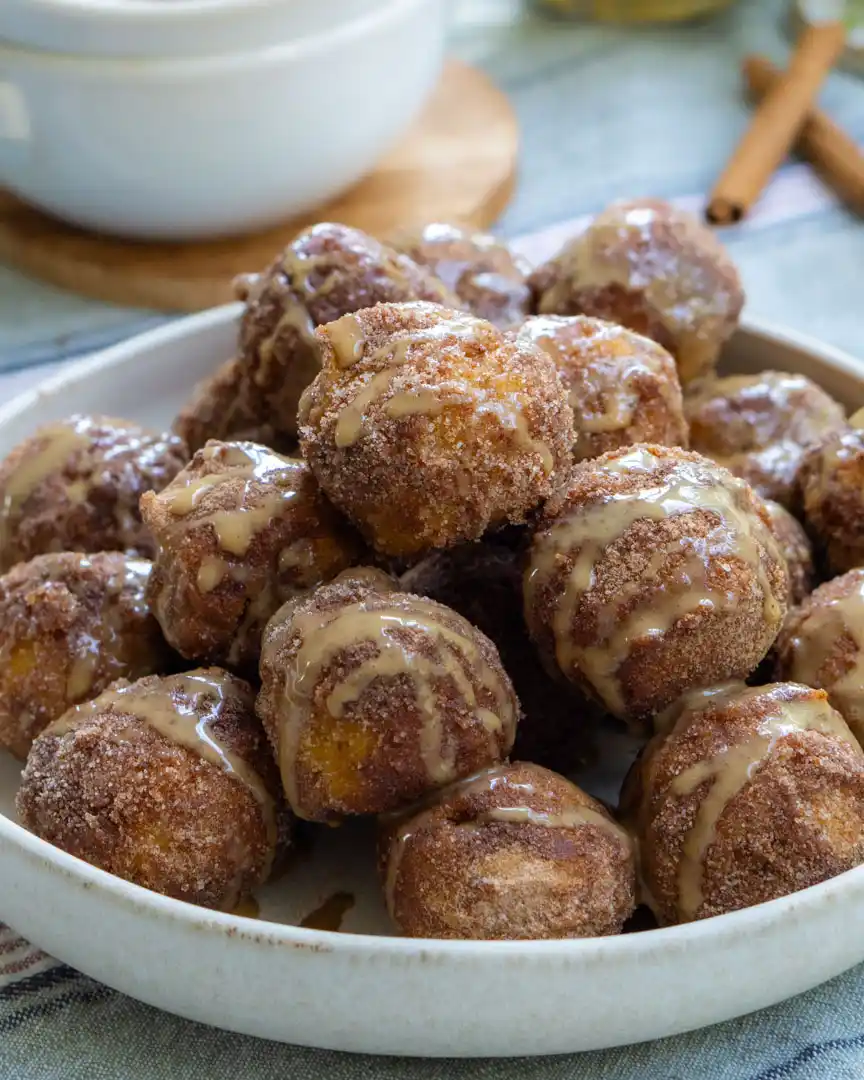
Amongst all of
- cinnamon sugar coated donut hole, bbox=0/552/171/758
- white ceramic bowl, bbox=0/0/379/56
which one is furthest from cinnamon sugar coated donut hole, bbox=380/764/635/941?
white ceramic bowl, bbox=0/0/379/56

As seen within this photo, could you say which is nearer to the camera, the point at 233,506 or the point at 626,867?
the point at 626,867

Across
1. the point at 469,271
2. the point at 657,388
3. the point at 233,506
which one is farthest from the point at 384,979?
the point at 469,271

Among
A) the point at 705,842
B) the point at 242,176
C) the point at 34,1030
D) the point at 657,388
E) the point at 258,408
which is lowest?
the point at 34,1030

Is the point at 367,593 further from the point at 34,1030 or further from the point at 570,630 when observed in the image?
the point at 34,1030

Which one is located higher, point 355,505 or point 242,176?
point 355,505

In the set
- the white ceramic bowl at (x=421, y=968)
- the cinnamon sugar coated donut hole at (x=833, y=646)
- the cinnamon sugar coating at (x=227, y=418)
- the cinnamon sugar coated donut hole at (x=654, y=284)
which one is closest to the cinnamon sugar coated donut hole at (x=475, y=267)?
the cinnamon sugar coated donut hole at (x=654, y=284)

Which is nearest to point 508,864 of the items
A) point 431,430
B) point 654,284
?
point 431,430
